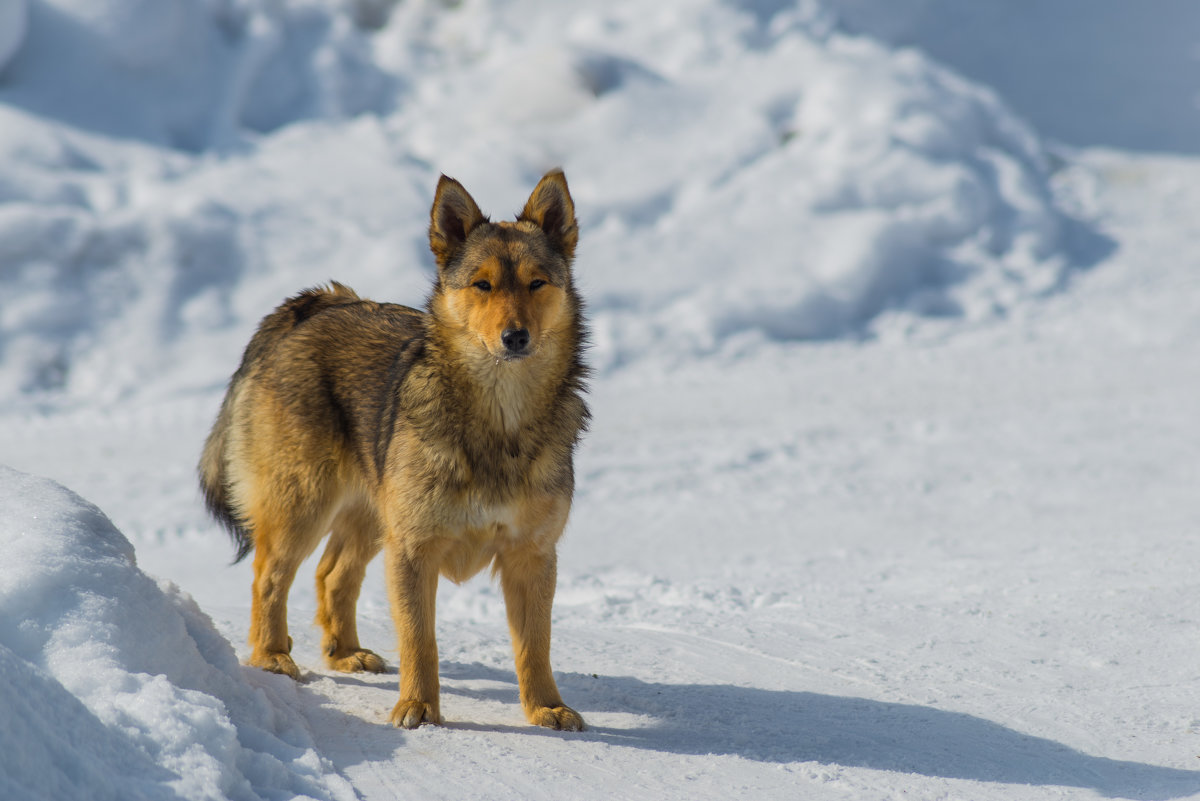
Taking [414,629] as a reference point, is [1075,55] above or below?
above

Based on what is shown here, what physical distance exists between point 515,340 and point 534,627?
1.15m

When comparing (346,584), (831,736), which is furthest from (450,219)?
(831,736)

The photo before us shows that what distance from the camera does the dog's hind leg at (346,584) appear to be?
5234 millimetres

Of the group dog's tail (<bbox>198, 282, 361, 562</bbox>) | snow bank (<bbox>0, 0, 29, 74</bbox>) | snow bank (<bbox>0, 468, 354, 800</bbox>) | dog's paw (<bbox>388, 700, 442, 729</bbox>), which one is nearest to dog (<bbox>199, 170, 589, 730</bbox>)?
dog's paw (<bbox>388, 700, 442, 729</bbox>)

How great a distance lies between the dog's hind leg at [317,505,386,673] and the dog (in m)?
0.01

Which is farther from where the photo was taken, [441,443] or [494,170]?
[494,170]

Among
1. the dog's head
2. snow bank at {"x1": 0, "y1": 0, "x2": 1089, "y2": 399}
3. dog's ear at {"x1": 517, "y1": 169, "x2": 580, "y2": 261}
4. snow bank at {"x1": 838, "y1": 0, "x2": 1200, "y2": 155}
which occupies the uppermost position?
snow bank at {"x1": 838, "y1": 0, "x2": 1200, "y2": 155}

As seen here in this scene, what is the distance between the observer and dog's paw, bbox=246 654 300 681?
→ 190 inches

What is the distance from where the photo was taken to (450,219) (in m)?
4.60

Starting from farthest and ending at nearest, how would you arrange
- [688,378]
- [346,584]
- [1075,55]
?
[1075,55], [688,378], [346,584]

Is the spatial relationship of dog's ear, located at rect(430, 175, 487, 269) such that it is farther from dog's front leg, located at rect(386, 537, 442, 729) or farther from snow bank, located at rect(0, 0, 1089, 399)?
snow bank, located at rect(0, 0, 1089, 399)

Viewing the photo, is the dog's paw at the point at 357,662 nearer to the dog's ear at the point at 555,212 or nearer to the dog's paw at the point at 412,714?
the dog's paw at the point at 412,714

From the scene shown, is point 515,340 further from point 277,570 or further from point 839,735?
point 839,735

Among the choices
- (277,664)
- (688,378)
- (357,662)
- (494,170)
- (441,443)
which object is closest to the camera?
(441,443)
